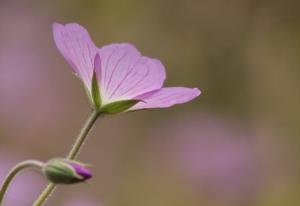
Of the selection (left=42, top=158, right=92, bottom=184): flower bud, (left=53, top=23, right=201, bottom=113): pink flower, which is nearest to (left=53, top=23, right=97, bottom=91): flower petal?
(left=53, top=23, right=201, bottom=113): pink flower

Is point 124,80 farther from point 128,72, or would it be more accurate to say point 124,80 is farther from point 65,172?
point 65,172

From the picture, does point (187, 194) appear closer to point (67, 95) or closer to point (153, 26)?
point (67, 95)

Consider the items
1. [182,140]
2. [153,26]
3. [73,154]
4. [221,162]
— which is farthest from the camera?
[153,26]

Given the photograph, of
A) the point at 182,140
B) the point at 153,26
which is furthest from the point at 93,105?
the point at 153,26

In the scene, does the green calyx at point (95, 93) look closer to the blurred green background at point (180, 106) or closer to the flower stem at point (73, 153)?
the flower stem at point (73, 153)

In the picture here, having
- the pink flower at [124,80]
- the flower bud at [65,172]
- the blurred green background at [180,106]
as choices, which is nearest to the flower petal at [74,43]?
the pink flower at [124,80]

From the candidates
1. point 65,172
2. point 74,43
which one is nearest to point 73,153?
point 65,172

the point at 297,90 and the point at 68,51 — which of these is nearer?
the point at 68,51

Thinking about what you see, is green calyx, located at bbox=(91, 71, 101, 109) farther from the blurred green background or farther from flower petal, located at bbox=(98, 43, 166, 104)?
the blurred green background
